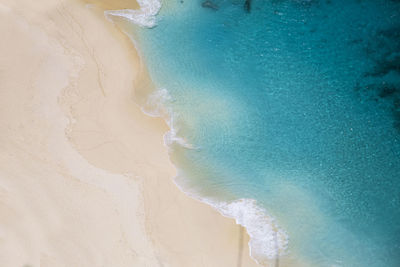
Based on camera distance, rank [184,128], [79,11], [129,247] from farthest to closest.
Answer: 1. [79,11]
2. [184,128]
3. [129,247]

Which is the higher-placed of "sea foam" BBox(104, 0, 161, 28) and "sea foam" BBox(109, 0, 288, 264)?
"sea foam" BBox(104, 0, 161, 28)

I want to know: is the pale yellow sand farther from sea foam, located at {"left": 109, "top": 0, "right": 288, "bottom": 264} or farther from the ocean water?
the ocean water

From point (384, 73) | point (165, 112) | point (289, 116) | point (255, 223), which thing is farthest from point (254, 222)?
point (384, 73)

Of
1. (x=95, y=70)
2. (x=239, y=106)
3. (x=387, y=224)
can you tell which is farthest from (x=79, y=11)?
(x=387, y=224)

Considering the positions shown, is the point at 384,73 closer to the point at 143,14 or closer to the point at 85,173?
the point at 143,14

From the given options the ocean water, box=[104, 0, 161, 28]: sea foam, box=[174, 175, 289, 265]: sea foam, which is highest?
box=[104, 0, 161, 28]: sea foam

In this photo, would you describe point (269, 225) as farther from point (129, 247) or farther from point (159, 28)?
point (159, 28)

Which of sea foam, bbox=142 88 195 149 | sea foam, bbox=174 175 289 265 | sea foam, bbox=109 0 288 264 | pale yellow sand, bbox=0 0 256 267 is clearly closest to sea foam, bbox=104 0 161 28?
pale yellow sand, bbox=0 0 256 267
